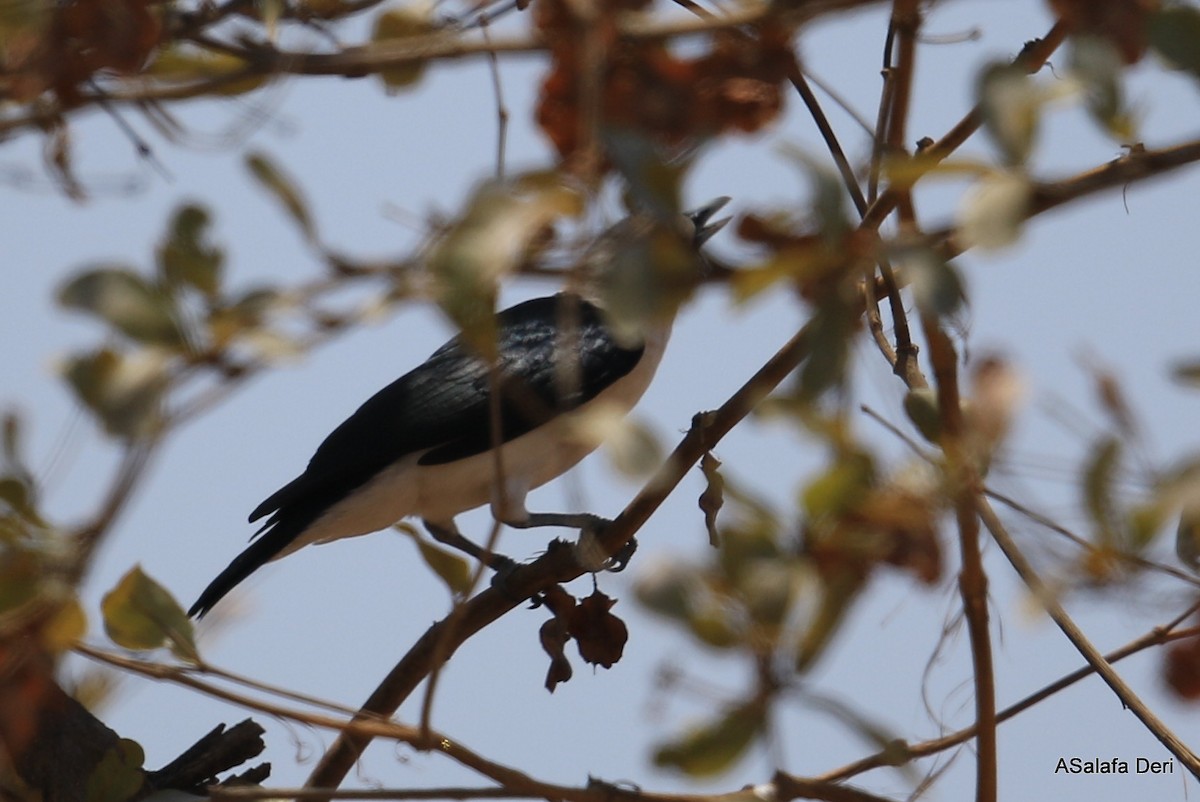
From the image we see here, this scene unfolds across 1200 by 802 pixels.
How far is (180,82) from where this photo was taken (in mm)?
2322

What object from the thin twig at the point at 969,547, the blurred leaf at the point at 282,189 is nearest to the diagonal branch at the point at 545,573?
the thin twig at the point at 969,547

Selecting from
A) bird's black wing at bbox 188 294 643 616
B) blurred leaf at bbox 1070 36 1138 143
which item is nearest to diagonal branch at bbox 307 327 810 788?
bird's black wing at bbox 188 294 643 616

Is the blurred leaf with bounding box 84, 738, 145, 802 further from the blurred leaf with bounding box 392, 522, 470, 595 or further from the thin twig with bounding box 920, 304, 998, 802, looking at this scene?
the thin twig with bounding box 920, 304, 998, 802

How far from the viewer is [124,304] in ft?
5.11

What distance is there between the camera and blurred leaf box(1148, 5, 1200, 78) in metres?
1.65

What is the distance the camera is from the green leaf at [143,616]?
2135 mm

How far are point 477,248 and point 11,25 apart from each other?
86 cm

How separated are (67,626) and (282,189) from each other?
62 centimetres

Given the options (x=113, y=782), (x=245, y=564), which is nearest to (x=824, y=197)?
(x=113, y=782)

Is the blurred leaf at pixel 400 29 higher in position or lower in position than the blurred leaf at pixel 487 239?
higher

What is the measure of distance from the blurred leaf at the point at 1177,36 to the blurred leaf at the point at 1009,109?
18 cm

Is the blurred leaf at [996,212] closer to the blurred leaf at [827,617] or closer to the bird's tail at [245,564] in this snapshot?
the blurred leaf at [827,617]

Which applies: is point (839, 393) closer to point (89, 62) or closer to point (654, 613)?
point (654, 613)

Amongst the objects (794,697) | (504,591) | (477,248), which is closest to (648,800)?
(794,697)
